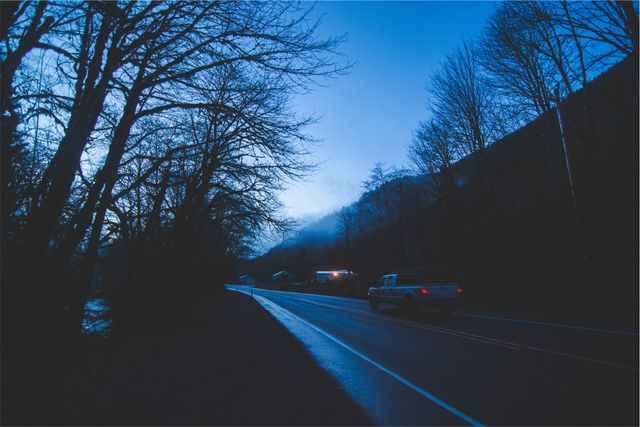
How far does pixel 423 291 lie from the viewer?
47.1 ft

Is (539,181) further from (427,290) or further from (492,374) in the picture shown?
(492,374)

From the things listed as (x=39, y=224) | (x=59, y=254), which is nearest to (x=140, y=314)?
(x=59, y=254)

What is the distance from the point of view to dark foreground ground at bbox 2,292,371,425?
395 cm

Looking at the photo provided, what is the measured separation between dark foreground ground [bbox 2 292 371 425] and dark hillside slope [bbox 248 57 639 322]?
11.3 meters

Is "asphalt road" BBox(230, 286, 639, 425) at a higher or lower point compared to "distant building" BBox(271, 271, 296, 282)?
lower

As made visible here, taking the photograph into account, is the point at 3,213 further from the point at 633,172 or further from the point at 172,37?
the point at 633,172

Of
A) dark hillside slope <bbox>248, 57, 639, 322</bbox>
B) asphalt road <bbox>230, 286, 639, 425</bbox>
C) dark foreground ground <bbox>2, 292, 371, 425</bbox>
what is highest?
dark hillside slope <bbox>248, 57, 639, 322</bbox>

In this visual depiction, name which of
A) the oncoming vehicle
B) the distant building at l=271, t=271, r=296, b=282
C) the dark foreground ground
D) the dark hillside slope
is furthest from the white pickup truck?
the distant building at l=271, t=271, r=296, b=282

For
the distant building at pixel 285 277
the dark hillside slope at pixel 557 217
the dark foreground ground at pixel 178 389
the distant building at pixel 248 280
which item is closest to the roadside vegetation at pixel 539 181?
the dark hillside slope at pixel 557 217

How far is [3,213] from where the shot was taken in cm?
651

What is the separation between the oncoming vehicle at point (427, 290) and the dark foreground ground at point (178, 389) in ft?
26.4

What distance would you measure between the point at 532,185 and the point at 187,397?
24.6m

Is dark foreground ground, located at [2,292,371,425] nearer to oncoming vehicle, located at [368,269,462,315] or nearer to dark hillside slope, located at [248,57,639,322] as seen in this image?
oncoming vehicle, located at [368,269,462,315]

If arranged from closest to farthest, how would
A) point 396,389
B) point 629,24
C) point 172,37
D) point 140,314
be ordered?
1. point 396,389
2. point 172,37
3. point 629,24
4. point 140,314
